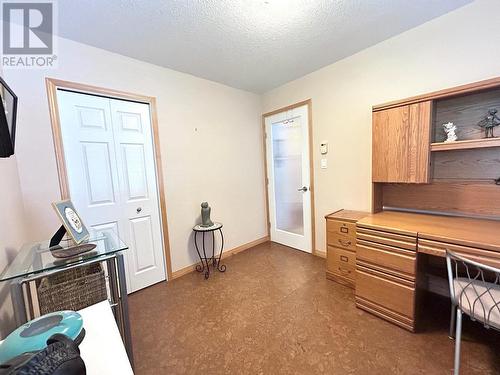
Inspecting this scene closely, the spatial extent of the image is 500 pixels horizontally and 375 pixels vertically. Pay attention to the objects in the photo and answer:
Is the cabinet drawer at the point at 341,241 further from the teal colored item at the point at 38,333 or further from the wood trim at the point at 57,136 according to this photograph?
the wood trim at the point at 57,136

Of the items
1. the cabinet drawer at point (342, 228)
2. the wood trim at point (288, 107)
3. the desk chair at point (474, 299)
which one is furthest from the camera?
the wood trim at point (288, 107)

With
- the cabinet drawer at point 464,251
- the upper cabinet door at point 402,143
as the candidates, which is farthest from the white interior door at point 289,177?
the cabinet drawer at point 464,251

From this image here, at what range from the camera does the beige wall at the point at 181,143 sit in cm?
176

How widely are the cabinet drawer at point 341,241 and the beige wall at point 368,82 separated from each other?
0.49 meters

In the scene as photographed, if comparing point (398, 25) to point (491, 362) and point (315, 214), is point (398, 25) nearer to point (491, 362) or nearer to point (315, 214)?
point (315, 214)

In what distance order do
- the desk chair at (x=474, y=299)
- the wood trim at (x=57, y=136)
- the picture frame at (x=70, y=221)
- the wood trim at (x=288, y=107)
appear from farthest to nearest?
the wood trim at (x=288, y=107)
the wood trim at (x=57, y=136)
the picture frame at (x=70, y=221)
the desk chair at (x=474, y=299)

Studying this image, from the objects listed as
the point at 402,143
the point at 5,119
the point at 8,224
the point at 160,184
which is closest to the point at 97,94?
the point at 160,184

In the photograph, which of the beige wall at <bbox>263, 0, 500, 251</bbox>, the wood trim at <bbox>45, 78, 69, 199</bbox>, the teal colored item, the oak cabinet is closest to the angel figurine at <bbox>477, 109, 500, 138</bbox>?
the beige wall at <bbox>263, 0, 500, 251</bbox>

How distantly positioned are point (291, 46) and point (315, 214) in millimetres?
2073

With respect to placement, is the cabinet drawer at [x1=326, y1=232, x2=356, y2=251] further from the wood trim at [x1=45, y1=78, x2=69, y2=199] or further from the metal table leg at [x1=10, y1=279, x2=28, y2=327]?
the wood trim at [x1=45, y1=78, x2=69, y2=199]

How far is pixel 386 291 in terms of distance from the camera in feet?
5.62

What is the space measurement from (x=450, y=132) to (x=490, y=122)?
232mm

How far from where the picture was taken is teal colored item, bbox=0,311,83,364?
61cm

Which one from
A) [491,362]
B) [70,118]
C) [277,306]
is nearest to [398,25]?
[491,362]
